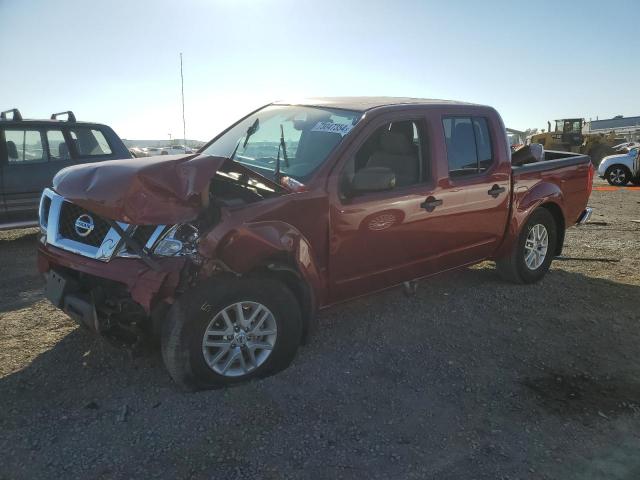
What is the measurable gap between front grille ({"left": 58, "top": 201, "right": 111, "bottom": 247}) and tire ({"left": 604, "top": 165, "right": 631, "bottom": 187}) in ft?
56.6

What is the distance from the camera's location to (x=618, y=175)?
16.6 m

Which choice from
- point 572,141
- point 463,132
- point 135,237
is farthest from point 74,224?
point 572,141

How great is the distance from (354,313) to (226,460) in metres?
2.17

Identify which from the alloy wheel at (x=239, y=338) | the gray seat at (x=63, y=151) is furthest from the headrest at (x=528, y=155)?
the gray seat at (x=63, y=151)

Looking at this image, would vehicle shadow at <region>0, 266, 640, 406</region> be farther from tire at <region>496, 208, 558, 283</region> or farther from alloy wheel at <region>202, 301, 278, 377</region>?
alloy wheel at <region>202, 301, 278, 377</region>

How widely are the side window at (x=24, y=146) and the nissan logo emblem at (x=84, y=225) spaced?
4701mm

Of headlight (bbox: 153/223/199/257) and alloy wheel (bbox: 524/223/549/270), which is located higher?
headlight (bbox: 153/223/199/257)

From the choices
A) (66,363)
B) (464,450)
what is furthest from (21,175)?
(464,450)

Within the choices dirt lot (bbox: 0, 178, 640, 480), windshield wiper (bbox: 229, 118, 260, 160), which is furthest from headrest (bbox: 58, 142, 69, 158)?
windshield wiper (bbox: 229, 118, 260, 160)

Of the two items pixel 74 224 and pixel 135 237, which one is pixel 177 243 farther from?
pixel 74 224

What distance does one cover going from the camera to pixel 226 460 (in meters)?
2.62

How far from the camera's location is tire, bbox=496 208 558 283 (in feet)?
17.6

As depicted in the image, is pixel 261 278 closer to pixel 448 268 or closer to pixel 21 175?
pixel 448 268

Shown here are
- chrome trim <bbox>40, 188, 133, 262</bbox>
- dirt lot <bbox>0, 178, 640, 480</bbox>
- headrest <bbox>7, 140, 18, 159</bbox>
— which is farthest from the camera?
headrest <bbox>7, 140, 18, 159</bbox>
